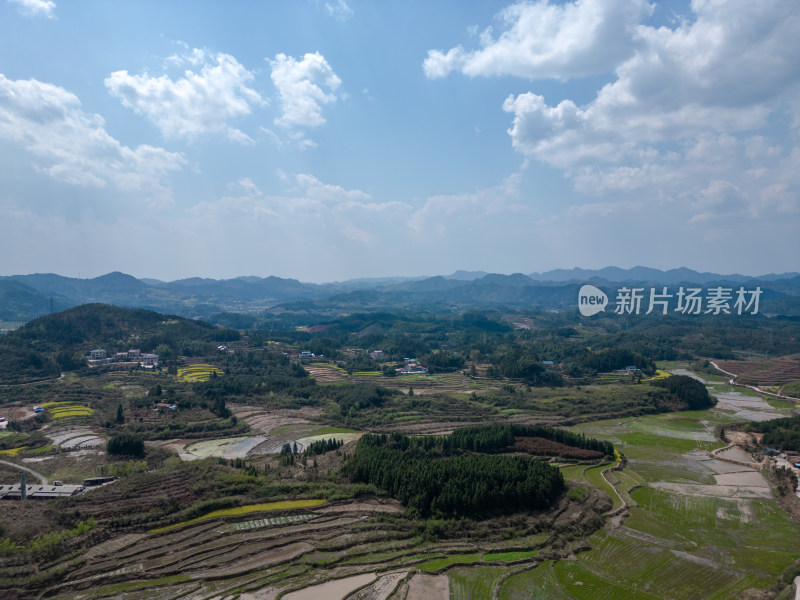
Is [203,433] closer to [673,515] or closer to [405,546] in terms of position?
[405,546]

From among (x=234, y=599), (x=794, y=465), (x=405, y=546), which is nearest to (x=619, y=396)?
(x=794, y=465)

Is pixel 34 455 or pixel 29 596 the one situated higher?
pixel 29 596

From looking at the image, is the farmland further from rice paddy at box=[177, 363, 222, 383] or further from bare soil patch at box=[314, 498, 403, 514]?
rice paddy at box=[177, 363, 222, 383]

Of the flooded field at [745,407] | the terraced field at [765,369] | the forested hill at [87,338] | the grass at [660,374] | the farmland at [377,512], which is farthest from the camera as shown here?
the grass at [660,374]

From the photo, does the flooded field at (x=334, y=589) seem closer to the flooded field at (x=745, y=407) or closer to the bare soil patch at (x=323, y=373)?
the flooded field at (x=745, y=407)

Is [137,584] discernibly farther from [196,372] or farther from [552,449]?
[196,372]

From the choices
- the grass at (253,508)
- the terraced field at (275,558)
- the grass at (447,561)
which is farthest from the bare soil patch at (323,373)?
the grass at (447,561)

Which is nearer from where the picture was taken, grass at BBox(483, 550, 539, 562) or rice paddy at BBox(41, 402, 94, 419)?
grass at BBox(483, 550, 539, 562)

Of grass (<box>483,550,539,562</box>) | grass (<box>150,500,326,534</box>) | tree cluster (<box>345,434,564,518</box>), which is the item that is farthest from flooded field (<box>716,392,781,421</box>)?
grass (<box>150,500,326,534</box>)

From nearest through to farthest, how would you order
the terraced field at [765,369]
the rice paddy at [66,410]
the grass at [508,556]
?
the grass at [508,556] → the rice paddy at [66,410] → the terraced field at [765,369]
